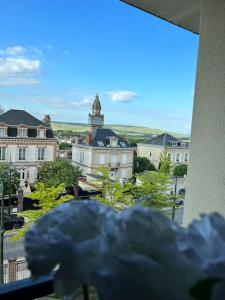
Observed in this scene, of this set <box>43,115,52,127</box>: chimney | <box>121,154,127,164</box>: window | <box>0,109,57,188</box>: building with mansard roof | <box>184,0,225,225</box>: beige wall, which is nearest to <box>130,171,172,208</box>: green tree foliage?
<box>121,154,127,164</box>: window

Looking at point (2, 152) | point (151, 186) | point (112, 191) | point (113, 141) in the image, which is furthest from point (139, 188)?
point (2, 152)

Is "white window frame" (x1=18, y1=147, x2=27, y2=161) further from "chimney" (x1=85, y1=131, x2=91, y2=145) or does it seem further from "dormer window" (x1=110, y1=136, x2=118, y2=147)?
"dormer window" (x1=110, y1=136, x2=118, y2=147)

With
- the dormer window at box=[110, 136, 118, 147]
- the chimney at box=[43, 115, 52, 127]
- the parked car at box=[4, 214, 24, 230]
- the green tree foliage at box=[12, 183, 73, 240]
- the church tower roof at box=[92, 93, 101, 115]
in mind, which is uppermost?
the church tower roof at box=[92, 93, 101, 115]

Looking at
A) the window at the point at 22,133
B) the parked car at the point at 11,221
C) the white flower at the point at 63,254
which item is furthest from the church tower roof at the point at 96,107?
the white flower at the point at 63,254

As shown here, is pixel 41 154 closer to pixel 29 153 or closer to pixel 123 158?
pixel 29 153

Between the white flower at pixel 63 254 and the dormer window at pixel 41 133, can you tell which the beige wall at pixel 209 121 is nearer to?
the white flower at pixel 63 254

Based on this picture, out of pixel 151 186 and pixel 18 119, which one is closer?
pixel 18 119
